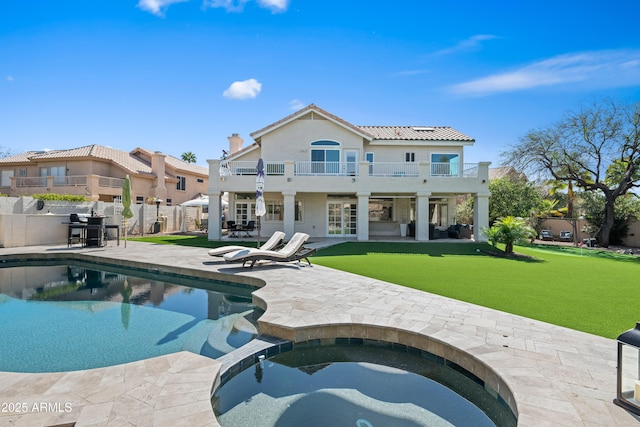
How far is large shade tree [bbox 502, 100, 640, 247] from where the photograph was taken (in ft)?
66.6

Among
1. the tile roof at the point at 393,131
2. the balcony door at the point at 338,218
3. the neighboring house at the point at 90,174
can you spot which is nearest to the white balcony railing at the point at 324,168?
the balcony door at the point at 338,218

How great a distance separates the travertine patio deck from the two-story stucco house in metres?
12.6

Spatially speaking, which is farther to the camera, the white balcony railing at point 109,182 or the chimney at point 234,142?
the chimney at point 234,142

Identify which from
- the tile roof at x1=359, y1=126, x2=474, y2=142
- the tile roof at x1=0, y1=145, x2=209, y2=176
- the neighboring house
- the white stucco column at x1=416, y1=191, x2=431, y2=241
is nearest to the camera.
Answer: the white stucco column at x1=416, y1=191, x2=431, y2=241

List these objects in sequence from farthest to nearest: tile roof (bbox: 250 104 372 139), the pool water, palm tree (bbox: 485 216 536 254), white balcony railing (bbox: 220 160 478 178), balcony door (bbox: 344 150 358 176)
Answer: balcony door (bbox: 344 150 358 176)
tile roof (bbox: 250 104 372 139)
white balcony railing (bbox: 220 160 478 178)
palm tree (bbox: 485 216 536 254)
the pool water

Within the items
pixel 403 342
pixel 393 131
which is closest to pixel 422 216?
pixel 393 131

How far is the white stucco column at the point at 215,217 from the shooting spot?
19.4 metres

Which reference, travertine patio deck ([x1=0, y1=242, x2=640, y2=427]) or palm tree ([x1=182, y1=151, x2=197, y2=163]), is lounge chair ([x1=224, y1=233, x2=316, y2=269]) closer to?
travertine patio deck ([x1=0, y1=242, x2=640, y2=427])

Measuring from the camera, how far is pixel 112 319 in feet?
22.0

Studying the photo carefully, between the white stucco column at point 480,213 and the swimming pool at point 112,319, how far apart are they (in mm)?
15821

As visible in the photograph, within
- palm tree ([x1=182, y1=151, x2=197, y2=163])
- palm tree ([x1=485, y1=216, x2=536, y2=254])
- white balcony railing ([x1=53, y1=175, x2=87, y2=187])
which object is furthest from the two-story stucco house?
palm tree ([x1=182, y1=151, x2=197, y2=163])

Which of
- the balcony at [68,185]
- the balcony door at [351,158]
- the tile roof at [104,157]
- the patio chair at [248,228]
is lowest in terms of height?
the patio chair at [248,228]

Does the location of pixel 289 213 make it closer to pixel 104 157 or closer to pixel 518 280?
pixel 518 280

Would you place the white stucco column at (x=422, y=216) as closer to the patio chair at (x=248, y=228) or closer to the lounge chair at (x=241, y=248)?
the lounge chair at (x=241, y=248)
